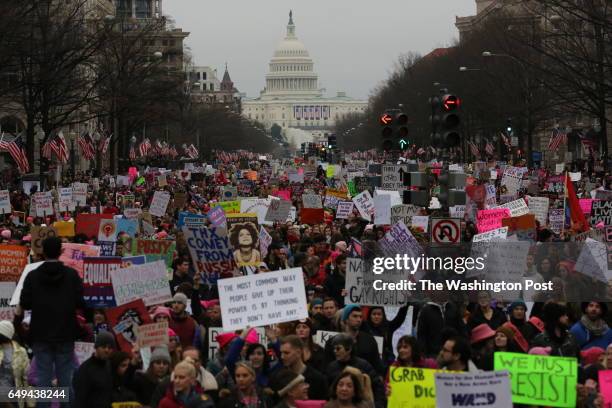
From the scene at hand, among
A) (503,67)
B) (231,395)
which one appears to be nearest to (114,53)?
(503,67)

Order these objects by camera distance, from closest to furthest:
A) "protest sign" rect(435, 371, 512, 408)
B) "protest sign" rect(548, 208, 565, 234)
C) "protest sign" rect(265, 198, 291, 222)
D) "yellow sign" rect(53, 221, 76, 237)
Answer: "protest sign" rect(435, 371, 512, 408) → "yellow sign" rect(53, 221, 76, 237) → "protest sign" rect(548, 208, 565, 234) → "protest sign" rect(265, 198, 291, 222)

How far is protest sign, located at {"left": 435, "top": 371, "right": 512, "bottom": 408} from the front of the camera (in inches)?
401

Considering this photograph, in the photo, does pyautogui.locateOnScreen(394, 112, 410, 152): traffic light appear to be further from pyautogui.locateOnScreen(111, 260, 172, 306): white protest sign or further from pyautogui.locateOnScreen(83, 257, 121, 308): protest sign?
pyautogui.locateOnScreen(111, 260, 172, 306): white protest sign

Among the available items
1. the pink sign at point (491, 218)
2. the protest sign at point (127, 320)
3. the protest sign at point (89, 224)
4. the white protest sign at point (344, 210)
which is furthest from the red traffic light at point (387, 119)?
the protest sign at point (127, 320)

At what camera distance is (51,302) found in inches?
496

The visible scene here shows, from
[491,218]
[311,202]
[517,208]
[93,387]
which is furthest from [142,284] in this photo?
[311,202]

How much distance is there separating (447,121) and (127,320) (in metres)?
10.4

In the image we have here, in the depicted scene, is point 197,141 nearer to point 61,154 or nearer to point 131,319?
point 61,154

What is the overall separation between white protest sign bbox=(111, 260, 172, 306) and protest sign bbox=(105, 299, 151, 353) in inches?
2.9

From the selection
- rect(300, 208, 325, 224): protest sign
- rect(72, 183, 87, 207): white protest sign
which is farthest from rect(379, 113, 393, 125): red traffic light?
rect(72, 183, 87, 207): white protest sign

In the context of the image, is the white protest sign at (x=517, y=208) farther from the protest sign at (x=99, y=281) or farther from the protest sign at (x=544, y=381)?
the protest sign at (x=544, y=381)

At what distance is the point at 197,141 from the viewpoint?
121938 millimetres

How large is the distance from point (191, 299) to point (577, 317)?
137 inches

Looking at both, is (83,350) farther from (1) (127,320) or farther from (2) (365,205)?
(2) (365,205)
